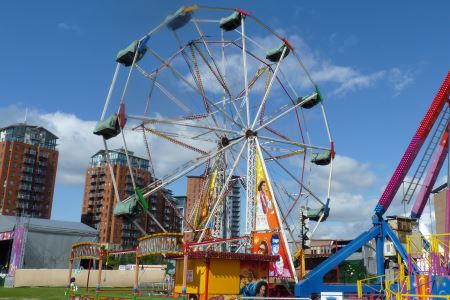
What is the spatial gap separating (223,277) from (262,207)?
763 cm

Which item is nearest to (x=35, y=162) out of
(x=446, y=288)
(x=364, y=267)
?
(x=364, y=267)

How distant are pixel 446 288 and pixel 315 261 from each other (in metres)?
25.4

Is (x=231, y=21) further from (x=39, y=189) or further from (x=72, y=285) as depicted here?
(x=39, y=189)

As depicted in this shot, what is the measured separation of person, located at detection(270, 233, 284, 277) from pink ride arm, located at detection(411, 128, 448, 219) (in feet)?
26.3

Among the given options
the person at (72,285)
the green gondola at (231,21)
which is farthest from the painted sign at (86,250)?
the green gondola at (231,21)

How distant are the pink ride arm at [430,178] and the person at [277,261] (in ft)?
26.3

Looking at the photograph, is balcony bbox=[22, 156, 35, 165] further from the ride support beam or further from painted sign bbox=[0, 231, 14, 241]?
the ride support beam

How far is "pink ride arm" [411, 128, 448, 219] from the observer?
28.2m

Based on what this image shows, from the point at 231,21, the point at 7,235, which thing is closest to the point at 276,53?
the point at 231,21

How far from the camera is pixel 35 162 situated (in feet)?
438

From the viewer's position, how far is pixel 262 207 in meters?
30.3

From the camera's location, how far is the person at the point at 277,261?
28.3m

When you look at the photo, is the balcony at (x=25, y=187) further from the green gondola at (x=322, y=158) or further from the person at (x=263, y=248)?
the person at (x=263, y=248)

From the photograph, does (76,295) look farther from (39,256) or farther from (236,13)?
(39,256)
